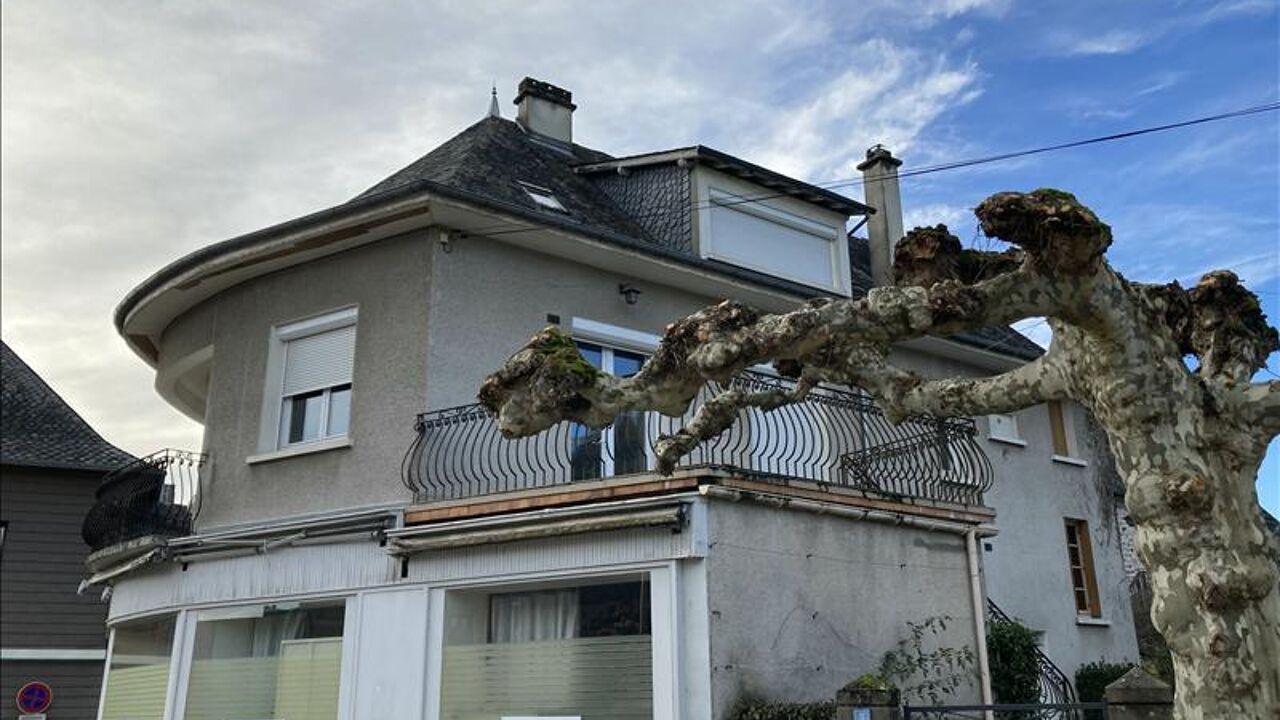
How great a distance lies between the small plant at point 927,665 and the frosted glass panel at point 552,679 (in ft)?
8.30

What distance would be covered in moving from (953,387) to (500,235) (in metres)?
6.20

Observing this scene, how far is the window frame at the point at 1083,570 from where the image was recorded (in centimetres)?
1711

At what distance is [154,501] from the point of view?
1273 cm

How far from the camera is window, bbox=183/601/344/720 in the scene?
10.6m

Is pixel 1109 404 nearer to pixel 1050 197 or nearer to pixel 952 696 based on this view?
pixel 1050 197

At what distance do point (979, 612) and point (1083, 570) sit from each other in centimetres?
745

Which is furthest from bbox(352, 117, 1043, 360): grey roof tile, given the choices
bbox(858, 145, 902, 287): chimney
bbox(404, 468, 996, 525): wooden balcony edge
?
bbox(404, 468, 996, 525): wooden balcony edge

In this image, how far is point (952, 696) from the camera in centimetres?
1051

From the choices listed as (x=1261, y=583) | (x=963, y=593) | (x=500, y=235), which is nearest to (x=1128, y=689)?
(x=1261, y=583)

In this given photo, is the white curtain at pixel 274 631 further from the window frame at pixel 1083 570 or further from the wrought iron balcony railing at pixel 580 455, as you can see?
the window frame at pixel 1083 570

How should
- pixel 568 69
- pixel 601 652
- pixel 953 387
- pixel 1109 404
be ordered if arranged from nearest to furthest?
pixel 1109 404 → pixel 953 387 → pixel 601 652 → pixel 568 69

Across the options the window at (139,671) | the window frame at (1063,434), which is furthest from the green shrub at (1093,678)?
the window at (139,671)

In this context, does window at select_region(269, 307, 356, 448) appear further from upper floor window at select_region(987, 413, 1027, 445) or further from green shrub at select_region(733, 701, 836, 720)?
upper floor window at select_region(987, 413, 1027, 445)

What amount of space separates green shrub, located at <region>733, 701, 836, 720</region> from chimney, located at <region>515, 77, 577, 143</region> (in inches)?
399
